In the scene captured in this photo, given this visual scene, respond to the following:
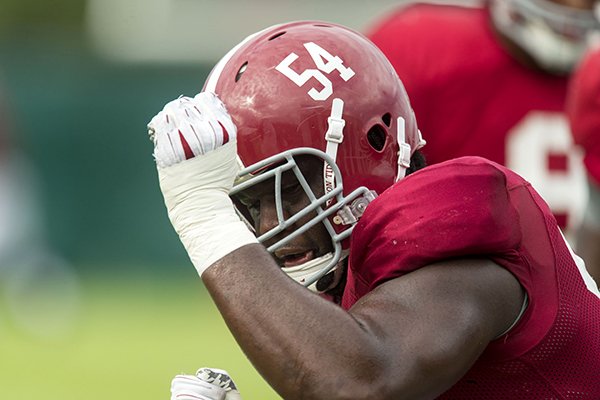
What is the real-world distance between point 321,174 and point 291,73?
0.68 ft

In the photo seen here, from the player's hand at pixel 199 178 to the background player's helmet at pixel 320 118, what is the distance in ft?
0.51

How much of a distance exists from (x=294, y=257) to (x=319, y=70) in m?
0.37

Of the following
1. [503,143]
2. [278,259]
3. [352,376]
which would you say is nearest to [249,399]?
[503,143]

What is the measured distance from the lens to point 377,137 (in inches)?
94.6

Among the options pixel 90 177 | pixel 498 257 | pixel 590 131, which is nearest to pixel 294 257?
pixel 498 257

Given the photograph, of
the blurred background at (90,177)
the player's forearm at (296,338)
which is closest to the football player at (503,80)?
the player's forearm at (296,338)

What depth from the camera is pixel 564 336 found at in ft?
6.88

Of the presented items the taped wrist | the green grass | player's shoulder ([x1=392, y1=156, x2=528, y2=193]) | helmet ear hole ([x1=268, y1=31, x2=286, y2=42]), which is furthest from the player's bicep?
the green grass

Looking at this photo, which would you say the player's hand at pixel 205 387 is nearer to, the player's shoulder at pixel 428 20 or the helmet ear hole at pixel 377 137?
the helmet ear hole at pixel 377 137

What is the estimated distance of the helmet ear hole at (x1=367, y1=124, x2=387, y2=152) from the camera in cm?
238

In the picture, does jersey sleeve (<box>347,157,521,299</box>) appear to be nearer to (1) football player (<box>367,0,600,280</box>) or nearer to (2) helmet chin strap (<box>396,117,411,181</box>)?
(2) helmet chin strap (<box>396,117,411,181</box>)

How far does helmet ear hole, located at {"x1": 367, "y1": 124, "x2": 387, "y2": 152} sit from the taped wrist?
0.38 m

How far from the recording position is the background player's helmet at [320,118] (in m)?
2.29

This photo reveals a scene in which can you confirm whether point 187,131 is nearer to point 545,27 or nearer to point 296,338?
point 296,338
